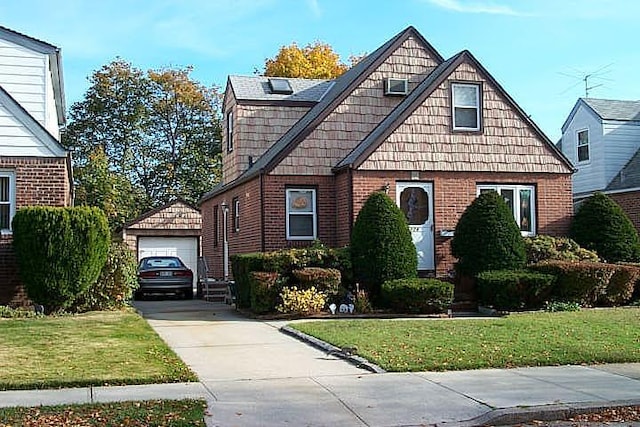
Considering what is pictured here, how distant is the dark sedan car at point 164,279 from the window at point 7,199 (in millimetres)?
6691

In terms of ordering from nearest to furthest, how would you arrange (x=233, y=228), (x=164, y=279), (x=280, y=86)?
(x=164, y=279)
(x=233, y=228)
(x=280, y=86)

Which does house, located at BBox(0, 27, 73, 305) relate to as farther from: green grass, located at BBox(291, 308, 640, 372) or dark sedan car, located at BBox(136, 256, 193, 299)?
green grass, located at BBox(291, 308, 640, 372)

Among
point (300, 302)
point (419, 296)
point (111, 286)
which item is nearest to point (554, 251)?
point (419, 296)

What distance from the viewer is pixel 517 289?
57.4ft

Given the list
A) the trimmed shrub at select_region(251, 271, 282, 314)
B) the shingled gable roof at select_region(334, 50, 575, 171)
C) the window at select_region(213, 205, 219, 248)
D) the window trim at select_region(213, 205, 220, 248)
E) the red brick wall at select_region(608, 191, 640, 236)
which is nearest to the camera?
the trimmed shrub at select_region(251, 271, 282, 314)

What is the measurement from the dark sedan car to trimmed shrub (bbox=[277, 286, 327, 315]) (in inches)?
324

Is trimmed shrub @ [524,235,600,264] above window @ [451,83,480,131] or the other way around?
the other way around

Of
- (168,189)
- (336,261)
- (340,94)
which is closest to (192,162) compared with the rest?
(168,189)

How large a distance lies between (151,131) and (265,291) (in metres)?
30.9

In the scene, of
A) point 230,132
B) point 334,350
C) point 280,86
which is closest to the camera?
point 334,350

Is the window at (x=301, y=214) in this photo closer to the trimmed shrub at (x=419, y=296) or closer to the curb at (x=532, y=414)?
the trimmed shrub at (x=419, y=296)

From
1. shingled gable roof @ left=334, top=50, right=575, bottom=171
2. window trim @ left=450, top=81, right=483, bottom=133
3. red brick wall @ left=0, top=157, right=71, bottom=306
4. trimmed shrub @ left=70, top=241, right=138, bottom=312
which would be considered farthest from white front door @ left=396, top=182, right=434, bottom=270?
red brick wall @ left=0, top=157, right=71, bottom=306

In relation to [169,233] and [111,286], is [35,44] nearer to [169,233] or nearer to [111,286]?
[111,286]

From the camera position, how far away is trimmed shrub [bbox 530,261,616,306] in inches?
707
